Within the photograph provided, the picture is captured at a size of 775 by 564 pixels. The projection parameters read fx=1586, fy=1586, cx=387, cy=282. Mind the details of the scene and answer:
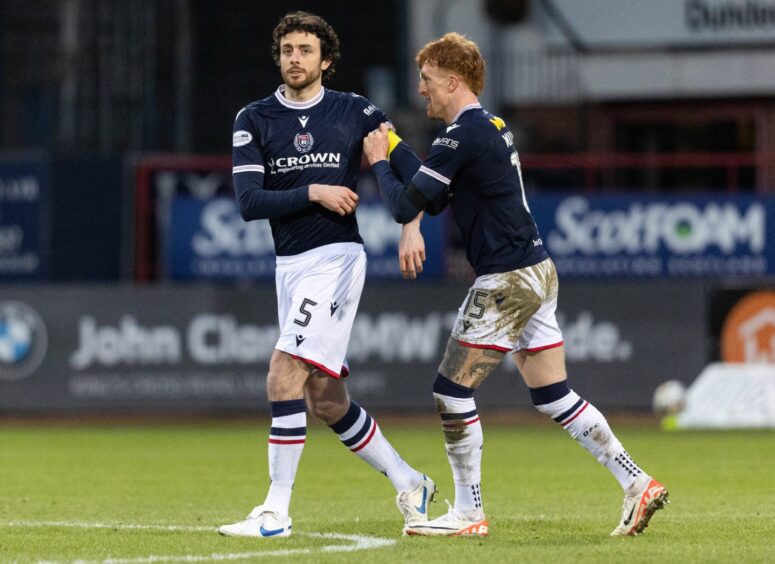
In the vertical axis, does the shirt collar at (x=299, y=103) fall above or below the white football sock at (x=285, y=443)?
above

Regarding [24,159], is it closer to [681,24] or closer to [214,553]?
[681,24]

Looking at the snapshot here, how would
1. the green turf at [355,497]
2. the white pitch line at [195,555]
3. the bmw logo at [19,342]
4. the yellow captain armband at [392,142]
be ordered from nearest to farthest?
the white pitch line at [195,555] → the green turf at [355,497] → the yellow captain armband at [392,142] → the bmw logo at [19,342]

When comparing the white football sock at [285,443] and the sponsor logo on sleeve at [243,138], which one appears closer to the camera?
the white football sock at [285,443]

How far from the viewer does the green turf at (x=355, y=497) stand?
22.9ft

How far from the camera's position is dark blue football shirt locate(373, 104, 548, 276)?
739 cm

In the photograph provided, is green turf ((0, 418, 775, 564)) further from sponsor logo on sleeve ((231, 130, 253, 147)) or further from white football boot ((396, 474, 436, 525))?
sponsor logo on sleeve ((231, 130, 253, 147))

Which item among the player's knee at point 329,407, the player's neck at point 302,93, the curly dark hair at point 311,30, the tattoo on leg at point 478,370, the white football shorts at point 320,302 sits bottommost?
the player's knee at point 329,407

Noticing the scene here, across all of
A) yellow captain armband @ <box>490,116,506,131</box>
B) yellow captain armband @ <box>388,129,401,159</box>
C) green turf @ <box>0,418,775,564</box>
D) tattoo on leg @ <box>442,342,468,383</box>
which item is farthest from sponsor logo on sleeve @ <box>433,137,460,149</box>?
green turf @ <box>0,418,775,564</box>

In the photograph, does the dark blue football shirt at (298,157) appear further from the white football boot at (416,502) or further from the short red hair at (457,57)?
the white football boot at (416,502)

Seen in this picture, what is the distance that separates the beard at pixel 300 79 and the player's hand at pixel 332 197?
537 millimetres

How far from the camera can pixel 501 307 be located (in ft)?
24.5

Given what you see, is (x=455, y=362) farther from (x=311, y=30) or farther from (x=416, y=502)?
(x=311, y=30)

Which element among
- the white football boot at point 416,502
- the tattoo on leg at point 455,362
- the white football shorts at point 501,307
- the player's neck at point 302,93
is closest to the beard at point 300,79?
the player's neck at point 302,93

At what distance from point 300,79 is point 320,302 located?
110 cm
